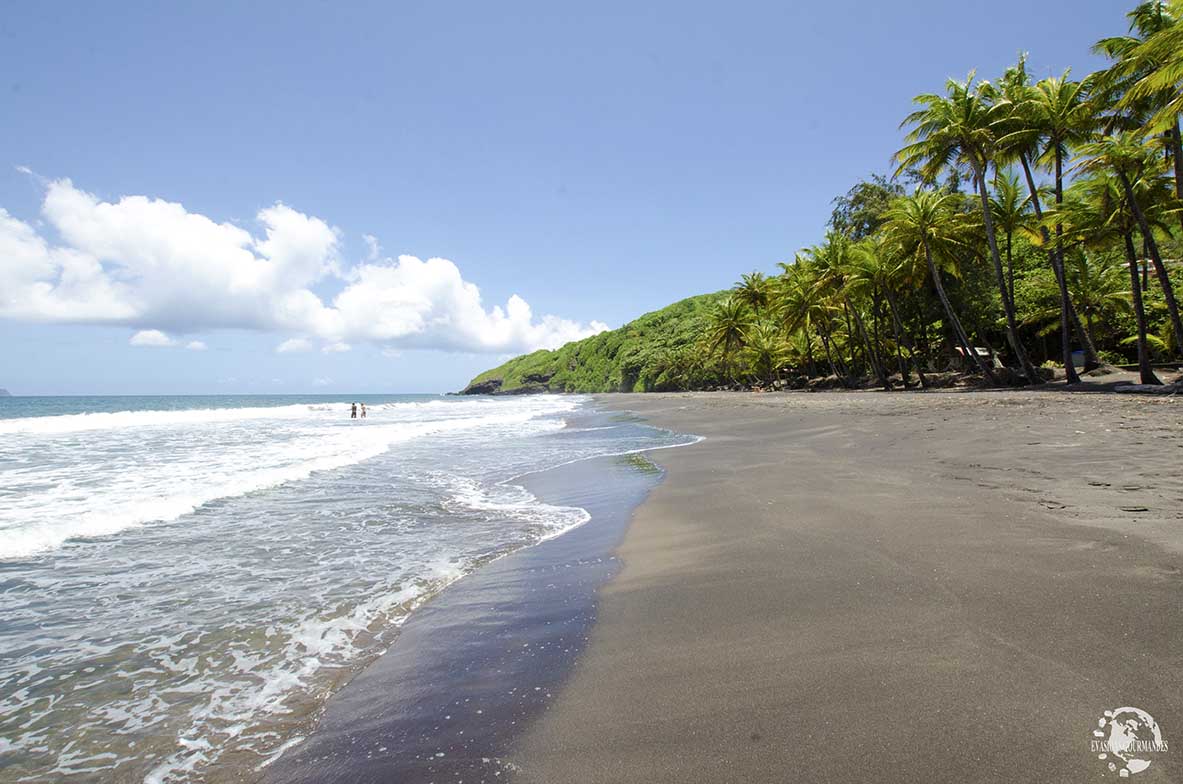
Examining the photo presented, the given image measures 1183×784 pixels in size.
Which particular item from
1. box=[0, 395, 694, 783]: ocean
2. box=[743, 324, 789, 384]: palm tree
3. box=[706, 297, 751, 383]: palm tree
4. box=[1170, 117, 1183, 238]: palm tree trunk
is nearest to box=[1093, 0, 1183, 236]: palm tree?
box=[1170, 117, 1183, 238]: palm tree trunk

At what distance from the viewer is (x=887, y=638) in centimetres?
280

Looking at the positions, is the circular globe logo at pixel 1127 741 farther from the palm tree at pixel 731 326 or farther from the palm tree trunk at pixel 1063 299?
the palm tree at pixel 731 326

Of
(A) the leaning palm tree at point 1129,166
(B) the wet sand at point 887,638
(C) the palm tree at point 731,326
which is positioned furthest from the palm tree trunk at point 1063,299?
(C) the palm tree at point 731,326

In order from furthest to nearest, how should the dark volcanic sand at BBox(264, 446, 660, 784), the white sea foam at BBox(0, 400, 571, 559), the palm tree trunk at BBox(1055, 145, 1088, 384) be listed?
the palm tree trunk at BBox(1055, 145, 1088, 384), the white sea foam at BBox(0, 400, 571, 559), the dark volcanic sand at BBox(264, 446, 660, 784)

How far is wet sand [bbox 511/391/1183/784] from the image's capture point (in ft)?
6.59

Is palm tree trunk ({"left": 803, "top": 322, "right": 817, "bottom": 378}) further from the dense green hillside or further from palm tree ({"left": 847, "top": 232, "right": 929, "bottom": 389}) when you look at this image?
the dense green hillside

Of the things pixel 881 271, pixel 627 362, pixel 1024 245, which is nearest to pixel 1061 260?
pixel 881 271

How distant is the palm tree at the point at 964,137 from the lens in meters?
22.7

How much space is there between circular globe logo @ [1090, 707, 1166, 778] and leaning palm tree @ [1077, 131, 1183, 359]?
22.0 meters

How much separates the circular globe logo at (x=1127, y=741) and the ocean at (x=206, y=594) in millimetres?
3204

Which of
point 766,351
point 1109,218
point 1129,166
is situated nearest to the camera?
point 1129,166

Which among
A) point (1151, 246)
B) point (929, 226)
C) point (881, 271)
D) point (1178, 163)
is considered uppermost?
point (929, 226)

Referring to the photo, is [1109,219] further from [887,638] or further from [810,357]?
[810,357]

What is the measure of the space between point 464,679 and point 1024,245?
46524 millimetres
